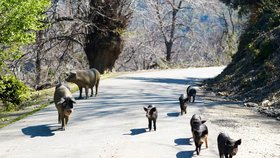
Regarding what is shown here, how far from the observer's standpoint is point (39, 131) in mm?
13219

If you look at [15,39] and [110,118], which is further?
[15,39]

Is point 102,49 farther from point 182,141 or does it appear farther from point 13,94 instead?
point 182,141

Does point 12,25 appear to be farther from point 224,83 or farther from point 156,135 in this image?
point 224,83

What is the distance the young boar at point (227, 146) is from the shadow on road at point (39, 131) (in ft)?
17.1

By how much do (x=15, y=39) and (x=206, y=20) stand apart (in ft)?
351

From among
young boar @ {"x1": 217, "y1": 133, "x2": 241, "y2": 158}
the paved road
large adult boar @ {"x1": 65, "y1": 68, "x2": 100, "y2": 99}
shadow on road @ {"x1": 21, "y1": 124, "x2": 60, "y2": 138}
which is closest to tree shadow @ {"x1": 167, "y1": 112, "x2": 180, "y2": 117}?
the paved road

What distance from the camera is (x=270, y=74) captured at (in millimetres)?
21438

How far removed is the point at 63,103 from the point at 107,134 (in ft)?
4.99

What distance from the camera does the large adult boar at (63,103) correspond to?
1272cm

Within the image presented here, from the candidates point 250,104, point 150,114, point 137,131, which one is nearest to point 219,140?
point 150,114

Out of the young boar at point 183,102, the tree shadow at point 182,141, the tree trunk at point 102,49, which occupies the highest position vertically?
the tree trunk at point 102,49

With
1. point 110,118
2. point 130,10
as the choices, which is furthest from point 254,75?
point 130,10

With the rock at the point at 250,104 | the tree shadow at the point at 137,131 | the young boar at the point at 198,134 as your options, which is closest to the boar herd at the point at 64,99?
the tree shadow at the point at 137,131

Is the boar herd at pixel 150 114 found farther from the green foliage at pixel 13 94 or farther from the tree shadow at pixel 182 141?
the green foliage at pixel 13 94
